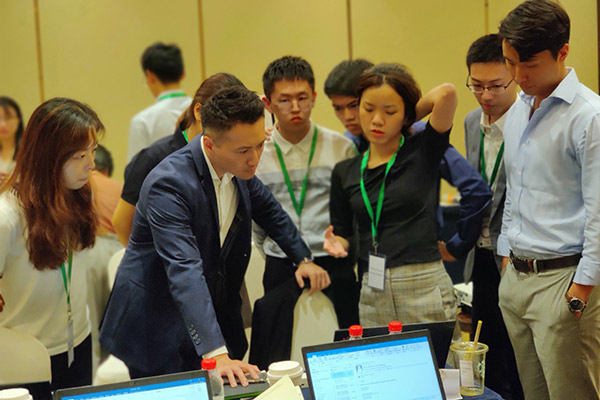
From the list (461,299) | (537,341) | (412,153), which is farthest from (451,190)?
(537,341)

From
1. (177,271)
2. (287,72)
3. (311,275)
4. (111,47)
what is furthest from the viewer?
(111,47)

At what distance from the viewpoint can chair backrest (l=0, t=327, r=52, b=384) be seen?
2.29 meters

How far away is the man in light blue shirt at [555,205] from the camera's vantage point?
209 centimetres

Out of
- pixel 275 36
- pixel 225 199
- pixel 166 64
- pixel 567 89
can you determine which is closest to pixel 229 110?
pixel 225 199

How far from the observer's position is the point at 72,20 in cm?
605

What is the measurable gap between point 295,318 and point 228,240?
0.58 m

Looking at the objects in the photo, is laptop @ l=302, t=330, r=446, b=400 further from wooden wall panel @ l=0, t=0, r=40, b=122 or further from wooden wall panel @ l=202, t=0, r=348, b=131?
wooden wall panel @ l=0, t=0, r=40, b=122

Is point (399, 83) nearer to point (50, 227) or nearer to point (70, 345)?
point (50, 227)

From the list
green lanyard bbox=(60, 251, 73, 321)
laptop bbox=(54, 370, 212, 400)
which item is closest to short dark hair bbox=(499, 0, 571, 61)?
laptop bbox=(54, 370, 212, 400)

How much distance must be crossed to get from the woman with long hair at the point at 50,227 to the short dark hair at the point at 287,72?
786 mm

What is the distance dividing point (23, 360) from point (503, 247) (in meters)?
1.72

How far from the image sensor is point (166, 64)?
4586 mm

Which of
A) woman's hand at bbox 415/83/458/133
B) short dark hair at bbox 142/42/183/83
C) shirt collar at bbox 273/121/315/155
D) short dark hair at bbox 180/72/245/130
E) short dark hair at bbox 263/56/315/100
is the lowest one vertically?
shirt collar at bbox 273/121/315/155

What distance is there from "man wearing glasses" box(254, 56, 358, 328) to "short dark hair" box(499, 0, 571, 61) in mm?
1013
